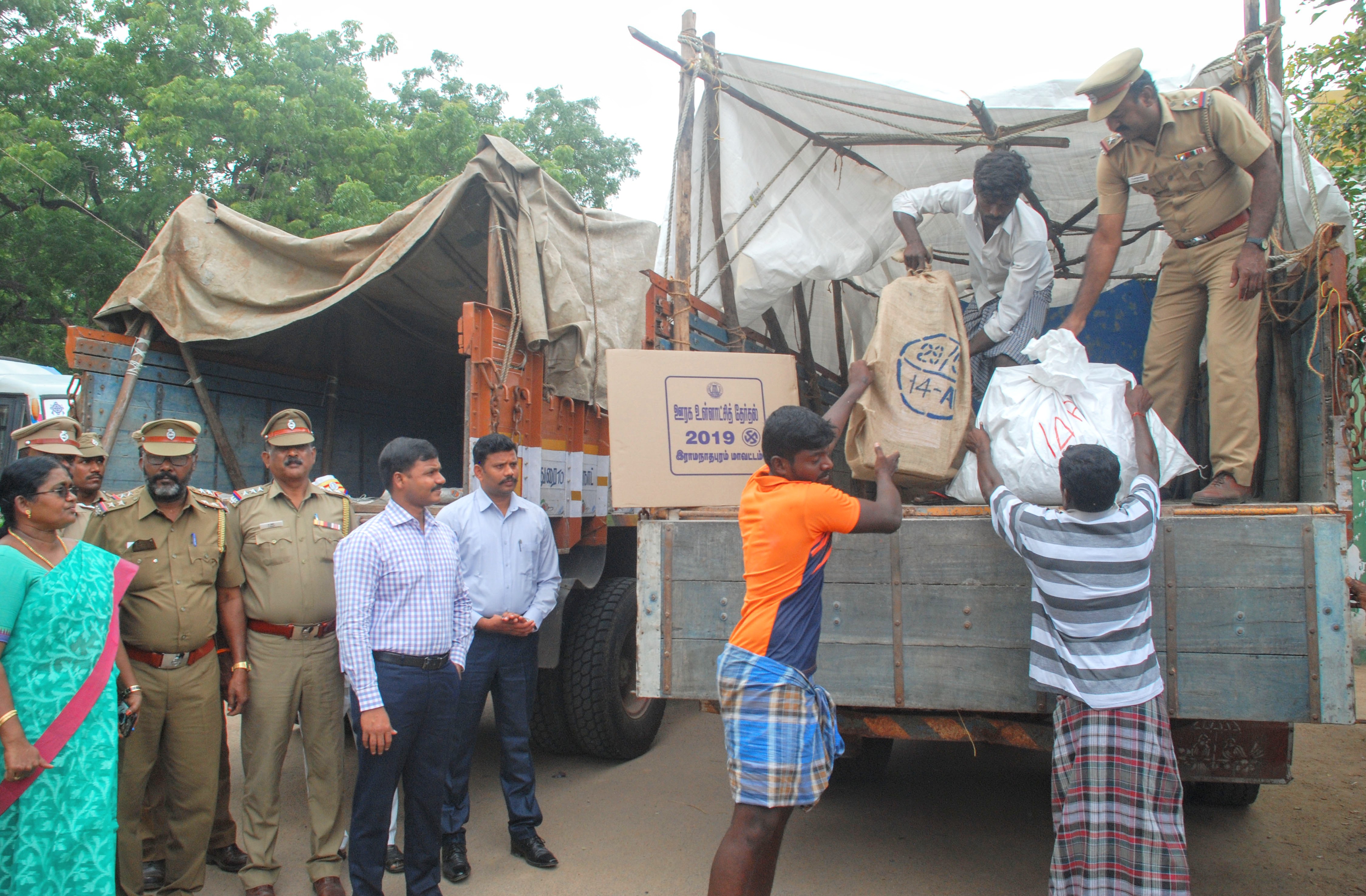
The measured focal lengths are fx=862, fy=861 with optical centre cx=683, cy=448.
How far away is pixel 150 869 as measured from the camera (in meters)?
3.19

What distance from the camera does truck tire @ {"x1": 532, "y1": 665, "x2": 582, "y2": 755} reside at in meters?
4.36

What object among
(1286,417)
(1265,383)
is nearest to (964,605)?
(1286,417)

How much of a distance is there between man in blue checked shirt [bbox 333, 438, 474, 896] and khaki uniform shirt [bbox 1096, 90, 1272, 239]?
289cm

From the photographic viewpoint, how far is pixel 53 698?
92.9 inches

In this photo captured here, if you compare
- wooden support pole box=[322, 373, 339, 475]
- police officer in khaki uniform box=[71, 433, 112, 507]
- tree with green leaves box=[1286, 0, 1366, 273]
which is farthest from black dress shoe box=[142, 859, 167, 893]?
tree with green leaves box=[1286, 0, 1366, 273]

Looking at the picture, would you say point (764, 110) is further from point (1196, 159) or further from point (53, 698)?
point (53, 698)

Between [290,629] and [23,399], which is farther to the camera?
[23,399]

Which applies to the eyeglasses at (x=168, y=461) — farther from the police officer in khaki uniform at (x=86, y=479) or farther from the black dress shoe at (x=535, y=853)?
the black dress shoe at (x=535, y=853)

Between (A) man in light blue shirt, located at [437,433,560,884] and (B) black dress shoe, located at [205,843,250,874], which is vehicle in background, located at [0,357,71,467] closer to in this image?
(B) black dress shoe, located at [205,843,250,874]

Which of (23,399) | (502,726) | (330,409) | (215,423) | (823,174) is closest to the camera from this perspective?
(502,726)

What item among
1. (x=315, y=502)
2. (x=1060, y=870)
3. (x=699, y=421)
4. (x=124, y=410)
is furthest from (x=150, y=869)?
(x=1060, y=870)

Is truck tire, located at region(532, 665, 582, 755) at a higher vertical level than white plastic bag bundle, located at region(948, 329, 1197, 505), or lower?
lower

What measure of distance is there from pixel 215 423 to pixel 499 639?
87.0 inches

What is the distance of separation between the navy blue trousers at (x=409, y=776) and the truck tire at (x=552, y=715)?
1511 millimetres
